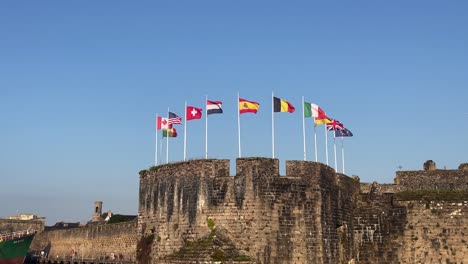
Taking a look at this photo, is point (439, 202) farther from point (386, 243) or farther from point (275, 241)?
point (275, 241)

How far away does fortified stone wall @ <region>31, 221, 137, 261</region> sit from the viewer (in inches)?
1898

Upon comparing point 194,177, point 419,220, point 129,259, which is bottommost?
point 129,259

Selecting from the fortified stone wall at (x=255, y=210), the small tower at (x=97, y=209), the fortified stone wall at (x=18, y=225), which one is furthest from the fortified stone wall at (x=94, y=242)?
the fortified stone wall at (x=255, y=210)

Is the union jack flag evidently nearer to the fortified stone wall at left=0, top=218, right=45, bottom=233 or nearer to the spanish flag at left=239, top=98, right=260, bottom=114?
the spanish flag at left=239, top=98, right=260, bottom=114

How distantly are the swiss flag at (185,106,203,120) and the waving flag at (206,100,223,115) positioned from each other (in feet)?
2.13

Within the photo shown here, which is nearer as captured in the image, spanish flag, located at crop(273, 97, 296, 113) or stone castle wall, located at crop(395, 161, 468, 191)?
spanish flag, located at crop(273, 97, 296, 113)

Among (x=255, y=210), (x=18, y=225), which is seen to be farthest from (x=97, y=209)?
(x=255, y=210)

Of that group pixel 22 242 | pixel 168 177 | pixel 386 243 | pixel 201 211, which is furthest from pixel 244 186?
pixel 22 242

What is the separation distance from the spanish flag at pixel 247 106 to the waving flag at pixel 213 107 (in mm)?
1181

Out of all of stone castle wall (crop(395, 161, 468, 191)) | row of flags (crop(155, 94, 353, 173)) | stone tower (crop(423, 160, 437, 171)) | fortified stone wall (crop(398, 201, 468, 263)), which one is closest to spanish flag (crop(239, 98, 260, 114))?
row of flags (crop(155, 94, 353, 173))

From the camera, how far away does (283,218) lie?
846 inches

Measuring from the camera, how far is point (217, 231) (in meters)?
21.1

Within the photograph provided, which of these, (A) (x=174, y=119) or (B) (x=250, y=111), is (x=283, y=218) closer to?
(B) (x=250, y=111)

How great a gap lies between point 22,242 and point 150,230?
130 feet
